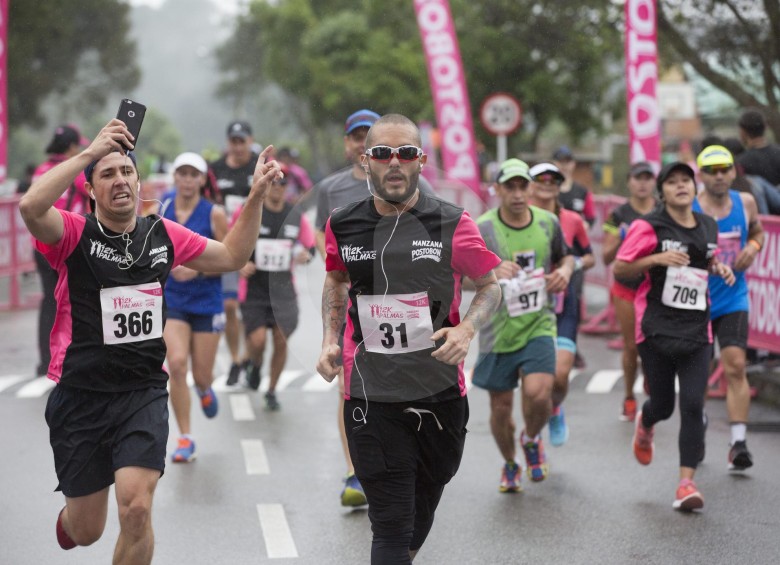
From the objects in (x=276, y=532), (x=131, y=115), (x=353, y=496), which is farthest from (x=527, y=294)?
(x=131, y=115)

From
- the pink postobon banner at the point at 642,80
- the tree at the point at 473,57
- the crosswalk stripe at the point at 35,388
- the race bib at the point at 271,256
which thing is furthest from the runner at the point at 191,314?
the tree at the point at 473,57

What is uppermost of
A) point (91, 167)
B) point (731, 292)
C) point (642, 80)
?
point (642, 80)

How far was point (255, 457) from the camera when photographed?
888 cm

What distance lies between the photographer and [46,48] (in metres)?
52.6

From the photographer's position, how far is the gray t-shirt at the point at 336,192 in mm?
7363

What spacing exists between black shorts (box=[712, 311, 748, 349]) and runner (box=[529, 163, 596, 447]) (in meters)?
0.98

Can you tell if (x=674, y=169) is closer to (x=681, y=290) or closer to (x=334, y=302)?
(x=681, y=290)

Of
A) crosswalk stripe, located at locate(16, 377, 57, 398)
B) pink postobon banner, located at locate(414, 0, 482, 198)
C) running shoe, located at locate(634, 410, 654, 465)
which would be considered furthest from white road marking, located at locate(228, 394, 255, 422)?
pink postobon banner, located at locate(414, 0, 482, 198)

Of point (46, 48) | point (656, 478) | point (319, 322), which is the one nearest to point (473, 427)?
point (656, 478)

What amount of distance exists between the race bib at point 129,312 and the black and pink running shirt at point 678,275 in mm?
3134

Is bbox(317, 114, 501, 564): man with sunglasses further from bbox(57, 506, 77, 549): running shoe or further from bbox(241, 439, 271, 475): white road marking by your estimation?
bbox(241, 439, 271, 475): white road marking

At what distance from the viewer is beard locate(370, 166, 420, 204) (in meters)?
4.97

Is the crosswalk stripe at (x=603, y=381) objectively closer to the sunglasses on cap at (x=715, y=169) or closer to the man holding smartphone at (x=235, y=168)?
the man holding smartphone at (x=235, y=168)

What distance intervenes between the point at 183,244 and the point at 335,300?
0.70 metres
